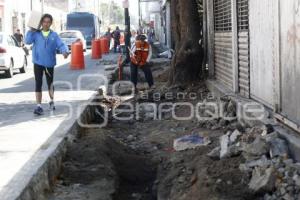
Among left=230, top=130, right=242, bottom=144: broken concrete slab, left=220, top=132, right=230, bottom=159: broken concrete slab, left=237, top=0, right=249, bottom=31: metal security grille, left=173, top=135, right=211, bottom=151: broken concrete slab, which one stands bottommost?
left=173, top=135, right=211, bottom=151: broken concrete slab

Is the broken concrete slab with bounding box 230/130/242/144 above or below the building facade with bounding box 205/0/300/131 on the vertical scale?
below

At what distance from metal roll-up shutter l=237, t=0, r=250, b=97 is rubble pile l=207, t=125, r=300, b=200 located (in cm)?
226

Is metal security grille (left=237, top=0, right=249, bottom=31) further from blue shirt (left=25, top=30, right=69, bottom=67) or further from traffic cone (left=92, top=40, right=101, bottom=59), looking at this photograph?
traffic cone (left=92, top=40, right=101, bottom=59)

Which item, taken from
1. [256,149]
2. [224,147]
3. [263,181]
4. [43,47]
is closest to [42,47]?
[43,47]

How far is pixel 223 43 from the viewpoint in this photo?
39.5ft

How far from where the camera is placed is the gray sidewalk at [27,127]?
6.18 meters

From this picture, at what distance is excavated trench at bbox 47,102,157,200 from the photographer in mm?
6551

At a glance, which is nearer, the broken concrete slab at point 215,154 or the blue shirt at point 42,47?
the broken concrete slab at point 215,154

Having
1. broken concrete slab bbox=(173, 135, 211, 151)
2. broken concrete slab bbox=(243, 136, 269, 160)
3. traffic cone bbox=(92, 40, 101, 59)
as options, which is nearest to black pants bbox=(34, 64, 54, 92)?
broken concrete slab bbox=(173, 135, 211, 151)

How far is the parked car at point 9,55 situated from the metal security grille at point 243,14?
11483 mm

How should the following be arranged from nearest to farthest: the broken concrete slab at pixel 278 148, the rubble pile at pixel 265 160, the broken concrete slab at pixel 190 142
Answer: the rubble pile at pixel 265 160, the broken concrete slab at pixel 278 148, the broken concrete slab at pixel 190 142

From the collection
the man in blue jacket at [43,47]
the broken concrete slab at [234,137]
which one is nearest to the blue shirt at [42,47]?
the man in blue jacket at [43,47]

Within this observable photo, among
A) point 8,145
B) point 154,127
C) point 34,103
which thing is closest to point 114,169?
point 8,145

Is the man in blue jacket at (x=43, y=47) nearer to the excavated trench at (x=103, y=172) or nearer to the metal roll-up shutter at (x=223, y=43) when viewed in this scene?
the excavated trench at (x=103, y=172)
